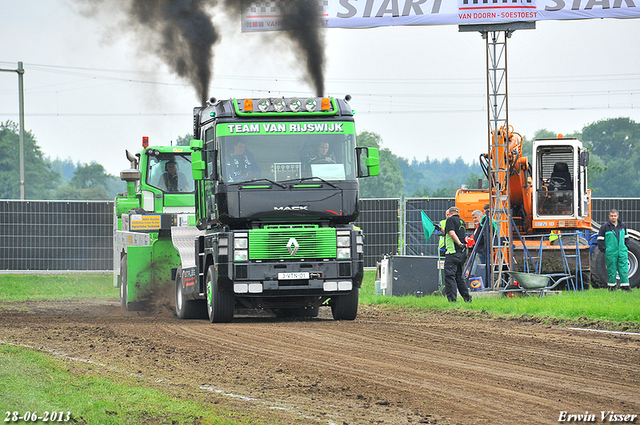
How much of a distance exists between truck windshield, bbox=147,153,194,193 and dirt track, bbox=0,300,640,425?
4600 millimetres

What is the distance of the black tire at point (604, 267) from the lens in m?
20.2

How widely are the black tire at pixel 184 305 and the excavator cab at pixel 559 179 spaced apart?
933cm

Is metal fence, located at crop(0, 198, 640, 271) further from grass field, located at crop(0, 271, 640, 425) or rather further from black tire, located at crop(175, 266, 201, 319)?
black tire, located at crop(175, 266, 201, 319)

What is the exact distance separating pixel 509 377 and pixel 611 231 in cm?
1091

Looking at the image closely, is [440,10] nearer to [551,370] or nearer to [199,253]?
[199,253]

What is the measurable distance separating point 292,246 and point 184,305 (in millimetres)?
3206

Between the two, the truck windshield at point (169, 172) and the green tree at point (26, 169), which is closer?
the truck windshield at point (169, 172)

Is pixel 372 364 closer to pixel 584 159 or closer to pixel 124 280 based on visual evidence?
pixel 124 280

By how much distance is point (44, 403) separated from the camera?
23.6 ft

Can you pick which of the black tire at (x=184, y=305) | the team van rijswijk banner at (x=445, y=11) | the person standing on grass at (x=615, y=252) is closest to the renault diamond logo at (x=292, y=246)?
the black tire at (x=184, y=305)

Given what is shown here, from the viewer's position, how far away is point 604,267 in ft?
66.7

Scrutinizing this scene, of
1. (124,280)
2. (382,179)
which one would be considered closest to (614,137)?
(382,179)

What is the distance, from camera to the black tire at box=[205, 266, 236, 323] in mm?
13555

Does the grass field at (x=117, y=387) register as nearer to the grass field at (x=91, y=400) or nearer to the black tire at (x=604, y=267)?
the grass field at (x=91, y=400)
